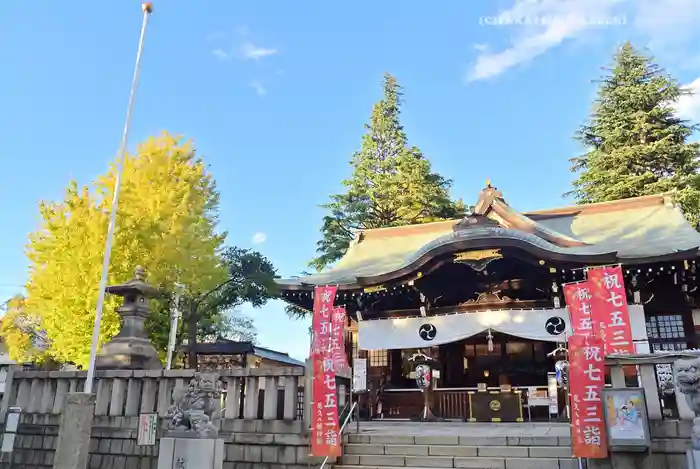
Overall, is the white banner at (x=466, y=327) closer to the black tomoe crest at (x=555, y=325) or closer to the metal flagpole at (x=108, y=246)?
the black tomoe crest at (x=555, y=325)

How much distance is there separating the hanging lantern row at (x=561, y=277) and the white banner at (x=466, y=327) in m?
0.76

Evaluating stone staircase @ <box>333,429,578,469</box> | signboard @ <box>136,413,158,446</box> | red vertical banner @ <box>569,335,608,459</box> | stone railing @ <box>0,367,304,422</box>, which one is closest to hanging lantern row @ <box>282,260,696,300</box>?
red vertical banner @ <box>569,335,608,459</box>

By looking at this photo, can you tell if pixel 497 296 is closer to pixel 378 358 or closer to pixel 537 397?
pixel 537 397

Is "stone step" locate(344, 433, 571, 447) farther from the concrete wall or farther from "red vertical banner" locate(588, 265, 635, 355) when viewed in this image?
"red vertical banner" locate(588, 265, 635, 355)

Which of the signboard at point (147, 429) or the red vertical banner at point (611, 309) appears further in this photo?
the signboard at point (147, 429)

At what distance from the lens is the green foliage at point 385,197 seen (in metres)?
27.3

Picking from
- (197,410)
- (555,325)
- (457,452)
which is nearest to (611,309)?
(457,452)

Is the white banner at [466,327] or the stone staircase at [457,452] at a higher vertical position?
the white banner at [466,327]

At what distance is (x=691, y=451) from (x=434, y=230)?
13.3m

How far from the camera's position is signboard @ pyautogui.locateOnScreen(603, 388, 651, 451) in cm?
625

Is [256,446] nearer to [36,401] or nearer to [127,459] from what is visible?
[127,459]

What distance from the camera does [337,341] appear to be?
10.1 metres

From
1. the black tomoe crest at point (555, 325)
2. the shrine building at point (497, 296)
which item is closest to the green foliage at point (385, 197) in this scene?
the shrine building at point (497, 296)

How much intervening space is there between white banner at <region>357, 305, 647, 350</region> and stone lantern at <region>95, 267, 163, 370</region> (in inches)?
229
